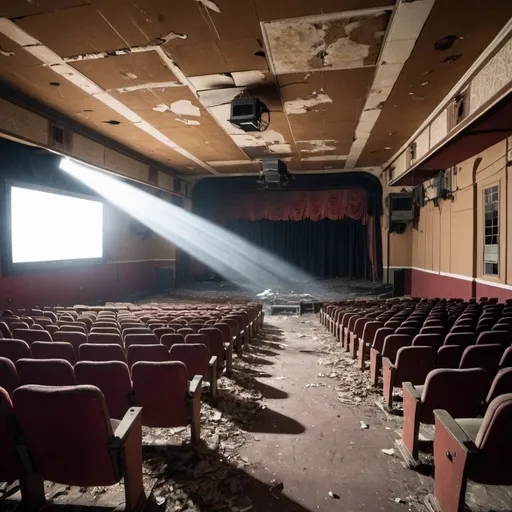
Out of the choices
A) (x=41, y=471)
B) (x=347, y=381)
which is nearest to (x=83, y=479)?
(x=41, y=471)

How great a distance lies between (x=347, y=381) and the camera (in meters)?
4.11

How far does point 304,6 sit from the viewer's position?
399cm

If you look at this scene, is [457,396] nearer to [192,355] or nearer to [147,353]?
[192,355]

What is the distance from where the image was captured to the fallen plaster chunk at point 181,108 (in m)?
6.83

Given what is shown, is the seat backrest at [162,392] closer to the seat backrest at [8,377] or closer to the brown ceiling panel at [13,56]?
the seat backrest at [8,377]

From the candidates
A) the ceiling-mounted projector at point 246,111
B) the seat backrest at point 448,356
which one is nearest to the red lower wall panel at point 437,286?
the seat backrest at point 448,356

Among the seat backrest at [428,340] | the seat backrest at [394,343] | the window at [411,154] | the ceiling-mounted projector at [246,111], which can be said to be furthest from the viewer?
the window at [411,154]

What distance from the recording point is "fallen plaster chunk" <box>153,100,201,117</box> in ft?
A: 22.4

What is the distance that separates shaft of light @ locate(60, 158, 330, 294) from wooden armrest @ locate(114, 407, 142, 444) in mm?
9938

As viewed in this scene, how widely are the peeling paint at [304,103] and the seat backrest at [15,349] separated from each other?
19.4 feet

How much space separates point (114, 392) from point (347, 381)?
276 centimetres

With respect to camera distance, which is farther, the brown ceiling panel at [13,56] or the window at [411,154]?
the window at [411,154]

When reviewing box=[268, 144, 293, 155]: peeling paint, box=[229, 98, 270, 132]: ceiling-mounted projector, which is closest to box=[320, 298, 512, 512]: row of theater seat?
box=[229, 98, 270, 132]: ceiling-mounted projector

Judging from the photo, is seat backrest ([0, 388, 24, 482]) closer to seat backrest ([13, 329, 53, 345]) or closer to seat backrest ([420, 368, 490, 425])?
seat backrest ([13, 329, 53, 345])
